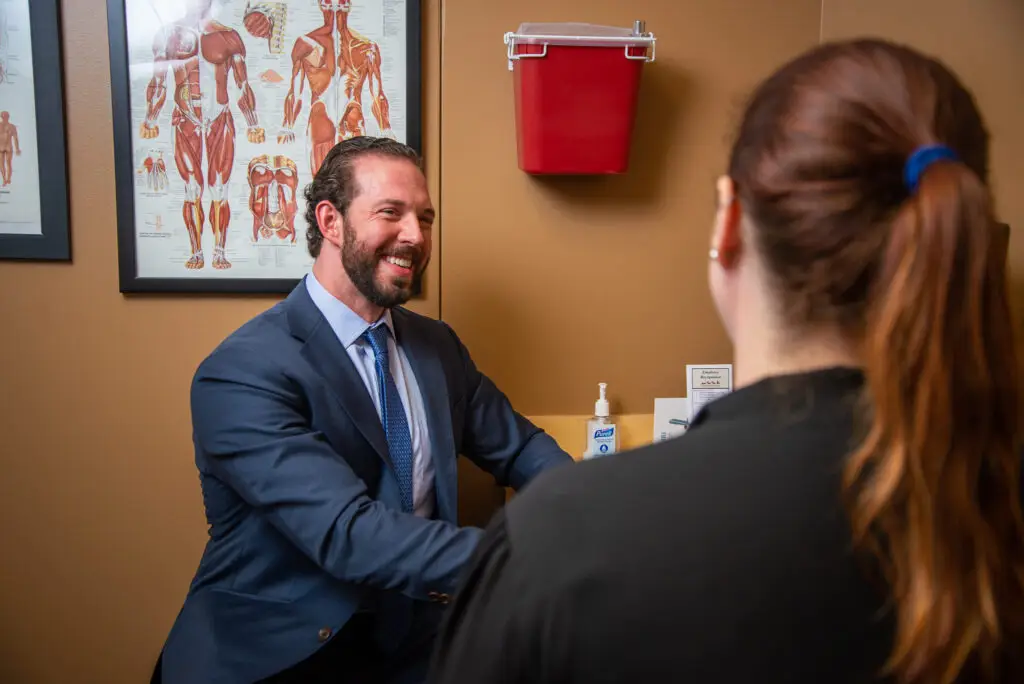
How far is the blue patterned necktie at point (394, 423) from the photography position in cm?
136

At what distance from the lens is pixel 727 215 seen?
2.06 feet

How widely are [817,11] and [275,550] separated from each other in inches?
66.9

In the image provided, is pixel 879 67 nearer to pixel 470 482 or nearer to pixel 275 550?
pixel 275 550

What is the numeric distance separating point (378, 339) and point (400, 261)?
0.51 ft

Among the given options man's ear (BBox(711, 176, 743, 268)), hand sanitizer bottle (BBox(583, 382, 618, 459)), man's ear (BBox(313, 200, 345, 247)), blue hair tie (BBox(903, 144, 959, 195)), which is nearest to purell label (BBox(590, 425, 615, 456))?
hand sanitizer bottle (BBox(583, 382, 618, 459))

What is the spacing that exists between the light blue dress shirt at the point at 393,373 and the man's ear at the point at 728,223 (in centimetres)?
87

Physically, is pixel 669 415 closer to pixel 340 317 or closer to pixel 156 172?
pixel 340 317

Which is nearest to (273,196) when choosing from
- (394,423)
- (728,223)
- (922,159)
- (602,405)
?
(394,423)

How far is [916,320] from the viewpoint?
→ 1.69 feet

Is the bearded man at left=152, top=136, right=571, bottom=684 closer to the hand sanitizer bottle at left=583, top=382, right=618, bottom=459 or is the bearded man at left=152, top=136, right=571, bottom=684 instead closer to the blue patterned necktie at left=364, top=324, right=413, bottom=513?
the blue patterned necktie at left=364, top=324, right=413, bottom=513

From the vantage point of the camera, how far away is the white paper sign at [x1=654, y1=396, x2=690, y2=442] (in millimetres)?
1771

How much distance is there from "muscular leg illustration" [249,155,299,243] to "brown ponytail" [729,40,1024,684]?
1.29 metres

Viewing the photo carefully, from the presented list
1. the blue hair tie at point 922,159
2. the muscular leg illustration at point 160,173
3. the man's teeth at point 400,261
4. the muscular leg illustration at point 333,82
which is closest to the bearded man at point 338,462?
the man's teeth at point 400,261

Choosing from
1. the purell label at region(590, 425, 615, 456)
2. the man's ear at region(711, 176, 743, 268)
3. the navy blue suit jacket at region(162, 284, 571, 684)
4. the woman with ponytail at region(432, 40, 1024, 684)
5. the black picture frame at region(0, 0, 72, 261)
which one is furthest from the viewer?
the purell label at region(590, 425, 615, 456)
